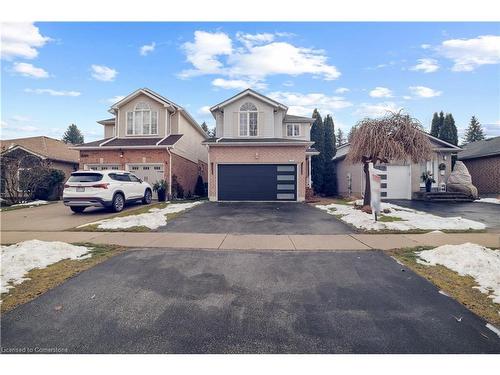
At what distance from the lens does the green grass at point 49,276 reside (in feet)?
11.2

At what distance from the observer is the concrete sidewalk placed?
19.7 ft

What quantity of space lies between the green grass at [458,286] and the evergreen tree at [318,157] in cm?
1683

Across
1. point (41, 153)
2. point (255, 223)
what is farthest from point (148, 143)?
point (255, 223)

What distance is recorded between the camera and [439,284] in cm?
387

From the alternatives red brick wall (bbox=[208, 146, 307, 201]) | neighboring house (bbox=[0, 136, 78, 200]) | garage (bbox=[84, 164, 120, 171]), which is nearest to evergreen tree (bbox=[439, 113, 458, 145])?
red brick wall (bbox=[208, 146, 307, 201])

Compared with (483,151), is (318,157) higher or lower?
lower

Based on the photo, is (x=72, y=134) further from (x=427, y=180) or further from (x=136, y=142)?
(x=427, y=180)

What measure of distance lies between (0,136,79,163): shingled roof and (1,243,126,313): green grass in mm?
17738

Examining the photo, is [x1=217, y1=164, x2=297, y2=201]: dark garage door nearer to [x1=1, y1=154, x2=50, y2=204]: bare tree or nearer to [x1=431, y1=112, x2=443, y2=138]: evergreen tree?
[x1=1, y1=154, x2=50, y2=204]: bare tree

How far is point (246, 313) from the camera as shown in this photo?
120 inches

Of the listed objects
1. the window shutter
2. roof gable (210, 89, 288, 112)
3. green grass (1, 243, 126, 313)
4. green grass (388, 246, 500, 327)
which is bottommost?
green grass (388, 246, 500, 327)

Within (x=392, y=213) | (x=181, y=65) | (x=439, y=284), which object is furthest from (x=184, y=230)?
(x=181, y=65)

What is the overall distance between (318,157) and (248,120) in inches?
306

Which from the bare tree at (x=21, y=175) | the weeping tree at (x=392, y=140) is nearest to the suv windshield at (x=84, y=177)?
the bare tree at (x=21, y=175)
